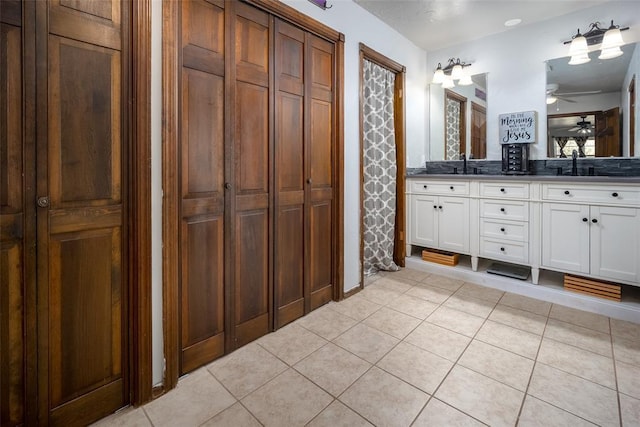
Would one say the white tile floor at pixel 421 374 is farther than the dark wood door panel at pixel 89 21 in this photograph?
Yes

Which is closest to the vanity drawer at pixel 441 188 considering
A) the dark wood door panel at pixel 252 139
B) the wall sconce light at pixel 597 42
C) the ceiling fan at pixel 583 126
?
the ceiling fan at pixel 583 126

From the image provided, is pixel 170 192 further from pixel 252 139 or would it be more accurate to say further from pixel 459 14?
pixel 459 14

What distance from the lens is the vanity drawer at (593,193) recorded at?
239 cm

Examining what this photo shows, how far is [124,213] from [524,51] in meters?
3.87

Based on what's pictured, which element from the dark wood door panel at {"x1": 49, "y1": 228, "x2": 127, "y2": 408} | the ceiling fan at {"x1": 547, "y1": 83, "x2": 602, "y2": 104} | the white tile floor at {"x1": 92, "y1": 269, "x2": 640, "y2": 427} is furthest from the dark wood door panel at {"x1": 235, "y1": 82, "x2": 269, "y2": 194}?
the ceiling fan at {"x1": 547, "y1": 83, "x2": 602, "y2": 104}

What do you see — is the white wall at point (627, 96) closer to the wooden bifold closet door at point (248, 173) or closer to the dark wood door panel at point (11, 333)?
the wooden bifold closet door at point (248, 173)

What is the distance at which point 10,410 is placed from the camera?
4.09ft

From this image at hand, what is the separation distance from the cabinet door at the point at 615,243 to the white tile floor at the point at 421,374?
374 mm

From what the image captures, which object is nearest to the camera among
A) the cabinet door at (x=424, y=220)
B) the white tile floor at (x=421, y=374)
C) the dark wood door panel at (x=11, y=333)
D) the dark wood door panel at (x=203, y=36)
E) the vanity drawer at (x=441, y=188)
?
the dark wood door panel at (x=11, y=333)

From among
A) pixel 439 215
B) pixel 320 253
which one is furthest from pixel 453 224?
pixel 320 253

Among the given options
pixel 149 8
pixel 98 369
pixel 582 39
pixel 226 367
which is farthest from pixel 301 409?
pixel 582 39

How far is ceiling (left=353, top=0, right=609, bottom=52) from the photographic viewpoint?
2829 millimetres

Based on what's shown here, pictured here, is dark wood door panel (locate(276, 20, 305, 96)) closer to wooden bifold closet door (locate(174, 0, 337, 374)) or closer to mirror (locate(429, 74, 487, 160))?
wooden bifold closet door (locate(174, 0, 337, 374))

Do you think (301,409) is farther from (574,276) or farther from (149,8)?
(574,276)
